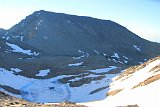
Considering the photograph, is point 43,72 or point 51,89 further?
point 43,72

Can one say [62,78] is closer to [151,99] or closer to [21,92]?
[21,92]

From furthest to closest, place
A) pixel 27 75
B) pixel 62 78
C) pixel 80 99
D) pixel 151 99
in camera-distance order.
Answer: pixel 27 75, pixel 62 78, pixel 80 99, pixel 151 99

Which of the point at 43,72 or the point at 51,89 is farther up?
the point at 43,72

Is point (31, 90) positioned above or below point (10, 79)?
below

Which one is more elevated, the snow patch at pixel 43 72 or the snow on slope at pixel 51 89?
the snow patch at pixel 43 72

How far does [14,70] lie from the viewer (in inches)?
4510

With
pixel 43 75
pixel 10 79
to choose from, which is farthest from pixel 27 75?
pixel 10 79

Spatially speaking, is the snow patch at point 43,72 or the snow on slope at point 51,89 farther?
the snow patch at point 43,72

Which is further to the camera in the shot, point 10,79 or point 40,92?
point 10,79

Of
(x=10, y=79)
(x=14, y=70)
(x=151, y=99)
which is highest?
(x=14, y=70)

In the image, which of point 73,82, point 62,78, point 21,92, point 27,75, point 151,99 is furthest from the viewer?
point 27,75

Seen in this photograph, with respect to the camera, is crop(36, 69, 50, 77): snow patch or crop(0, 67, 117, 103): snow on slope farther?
crop(36, 69, 50, 77): snow patch

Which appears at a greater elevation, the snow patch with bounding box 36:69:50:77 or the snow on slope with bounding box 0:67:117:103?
the snow patch with bounding box 36:69:50:77

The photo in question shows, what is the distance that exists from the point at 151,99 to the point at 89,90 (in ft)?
140
